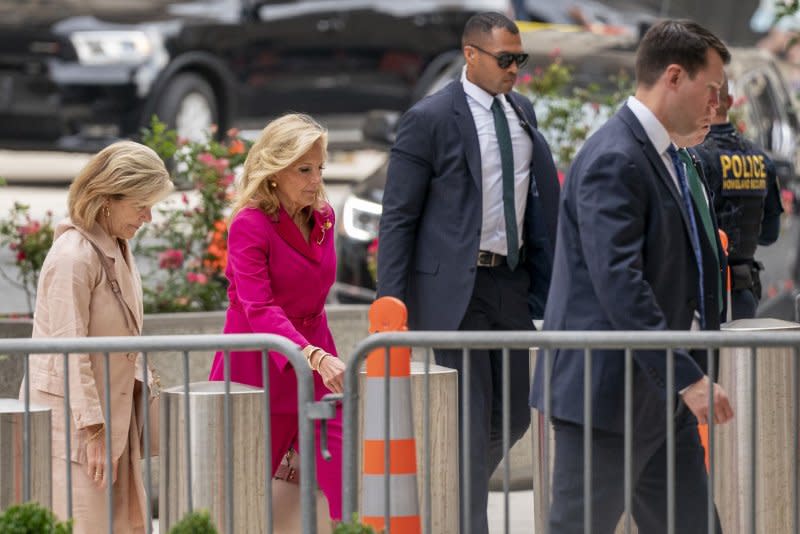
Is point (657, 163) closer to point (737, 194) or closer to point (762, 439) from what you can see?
point (762, 439)

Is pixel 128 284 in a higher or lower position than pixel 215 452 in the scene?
higher

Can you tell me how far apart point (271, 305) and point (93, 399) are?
0.77 metres

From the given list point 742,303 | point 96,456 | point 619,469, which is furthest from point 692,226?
point 742,303

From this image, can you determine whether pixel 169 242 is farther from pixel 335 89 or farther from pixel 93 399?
pixel 335 89

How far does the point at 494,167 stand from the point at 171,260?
2.94m

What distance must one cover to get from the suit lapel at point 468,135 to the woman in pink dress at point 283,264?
0.70 meters

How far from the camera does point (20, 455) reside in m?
5.71

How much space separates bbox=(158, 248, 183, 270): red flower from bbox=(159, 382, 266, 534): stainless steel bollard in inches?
160

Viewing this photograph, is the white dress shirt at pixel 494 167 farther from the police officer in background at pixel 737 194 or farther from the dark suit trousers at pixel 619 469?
the dark suit trousers at pixel 619 469

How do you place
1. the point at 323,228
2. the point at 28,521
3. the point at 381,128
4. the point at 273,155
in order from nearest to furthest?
the point at 28,521, the point at 273,155, the point at 323,228, the point at 381,128

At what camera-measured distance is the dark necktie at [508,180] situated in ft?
23.7

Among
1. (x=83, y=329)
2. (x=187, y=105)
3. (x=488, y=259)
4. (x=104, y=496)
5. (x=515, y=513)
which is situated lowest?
(x=515, y=513)

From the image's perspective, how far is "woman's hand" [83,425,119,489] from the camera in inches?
241

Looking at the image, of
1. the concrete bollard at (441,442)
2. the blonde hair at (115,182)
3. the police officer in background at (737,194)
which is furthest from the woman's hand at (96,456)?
the police officer in background at (737,194)
